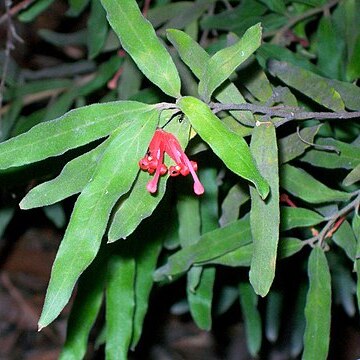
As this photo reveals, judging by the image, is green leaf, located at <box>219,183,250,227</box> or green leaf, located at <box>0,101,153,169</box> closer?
green leaf, located at <box>0,101,153,169</box>

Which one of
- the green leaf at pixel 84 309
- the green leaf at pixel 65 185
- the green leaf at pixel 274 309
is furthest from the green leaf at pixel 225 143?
the green leaf at pixel 274 309

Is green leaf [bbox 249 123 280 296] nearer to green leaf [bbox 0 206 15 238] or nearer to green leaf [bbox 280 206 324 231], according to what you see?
green leaf [bbox 280 206 324 231]

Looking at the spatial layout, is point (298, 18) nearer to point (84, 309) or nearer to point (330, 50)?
point (330, 50)

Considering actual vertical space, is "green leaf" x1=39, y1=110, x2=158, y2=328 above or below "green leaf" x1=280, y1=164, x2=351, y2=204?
above

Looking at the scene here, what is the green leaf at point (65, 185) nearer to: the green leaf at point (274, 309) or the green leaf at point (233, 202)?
the green leaf at point (233, 202)

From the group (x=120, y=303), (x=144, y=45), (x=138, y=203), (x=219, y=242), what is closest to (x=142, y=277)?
(x=120, y=303)

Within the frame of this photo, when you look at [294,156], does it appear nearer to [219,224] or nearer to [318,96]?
[318,96]

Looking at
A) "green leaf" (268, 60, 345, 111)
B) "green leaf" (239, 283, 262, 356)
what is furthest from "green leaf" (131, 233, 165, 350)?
"green leaf" (268, 60, 345, 111)
